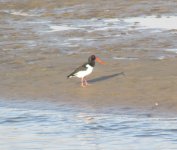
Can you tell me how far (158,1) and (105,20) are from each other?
2.85m

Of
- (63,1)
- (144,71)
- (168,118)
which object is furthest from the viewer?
(63,1)

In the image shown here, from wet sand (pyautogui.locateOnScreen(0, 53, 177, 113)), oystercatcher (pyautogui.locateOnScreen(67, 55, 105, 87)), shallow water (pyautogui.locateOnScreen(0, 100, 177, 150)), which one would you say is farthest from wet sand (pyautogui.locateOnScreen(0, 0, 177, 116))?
shallow water (pyautogui.locateOnScreen(0, 100, 177, 150))

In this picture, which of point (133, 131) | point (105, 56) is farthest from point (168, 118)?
point (105, 56)

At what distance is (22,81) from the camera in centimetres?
1520

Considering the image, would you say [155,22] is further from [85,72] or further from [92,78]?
[85,72]

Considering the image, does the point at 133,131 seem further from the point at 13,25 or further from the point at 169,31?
the point at 13,25

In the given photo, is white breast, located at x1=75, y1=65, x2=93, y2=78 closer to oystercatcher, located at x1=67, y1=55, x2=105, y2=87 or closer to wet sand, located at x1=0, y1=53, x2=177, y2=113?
oystercatcher, located at x1=67, y1=55, x2=105, y2=87

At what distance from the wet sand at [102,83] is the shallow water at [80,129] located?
0.58 metres

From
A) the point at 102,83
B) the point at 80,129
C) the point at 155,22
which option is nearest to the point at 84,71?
the point at 102,83

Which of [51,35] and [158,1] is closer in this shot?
[51,35]

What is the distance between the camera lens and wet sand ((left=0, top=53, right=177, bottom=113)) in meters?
13.4

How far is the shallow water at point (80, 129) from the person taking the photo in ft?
35.1

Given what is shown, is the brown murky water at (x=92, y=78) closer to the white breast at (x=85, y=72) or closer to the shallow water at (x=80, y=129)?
the shallow water at (x=80, y=129)

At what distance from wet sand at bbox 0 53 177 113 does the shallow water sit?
579mm
